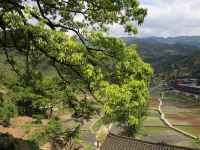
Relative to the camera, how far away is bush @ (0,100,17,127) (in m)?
41.8

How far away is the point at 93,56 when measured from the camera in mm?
12641

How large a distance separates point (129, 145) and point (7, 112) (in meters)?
20.1

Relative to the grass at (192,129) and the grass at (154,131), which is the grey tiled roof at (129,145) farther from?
the grass at (192,129)

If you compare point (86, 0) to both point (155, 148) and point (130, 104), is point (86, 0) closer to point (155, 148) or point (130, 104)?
point (130, 104)

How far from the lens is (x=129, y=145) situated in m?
30.2

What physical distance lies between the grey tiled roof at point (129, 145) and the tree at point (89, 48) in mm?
15393

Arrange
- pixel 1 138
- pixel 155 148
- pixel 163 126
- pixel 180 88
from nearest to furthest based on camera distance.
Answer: pixel 1 138 < pixel 155 148 < pixel 163 126 < pixel 180 88

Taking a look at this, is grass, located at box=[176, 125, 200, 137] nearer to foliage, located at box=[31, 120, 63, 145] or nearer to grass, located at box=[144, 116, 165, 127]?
grass, located at box=[144, 116, 165, 127]

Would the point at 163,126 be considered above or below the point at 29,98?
below

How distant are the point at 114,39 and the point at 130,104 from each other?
223 cm

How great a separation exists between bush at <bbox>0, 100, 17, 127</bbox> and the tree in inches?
1125

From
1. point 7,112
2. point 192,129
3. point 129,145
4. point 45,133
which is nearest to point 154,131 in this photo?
point 192,129

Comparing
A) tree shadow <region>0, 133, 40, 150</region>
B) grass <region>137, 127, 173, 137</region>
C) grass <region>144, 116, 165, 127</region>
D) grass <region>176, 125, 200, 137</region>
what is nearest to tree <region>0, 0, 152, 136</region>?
tree shadow <region>0, 133, 40, 150</region>

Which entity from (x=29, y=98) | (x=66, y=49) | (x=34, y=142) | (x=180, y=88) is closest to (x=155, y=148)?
(x=34, y=142)
